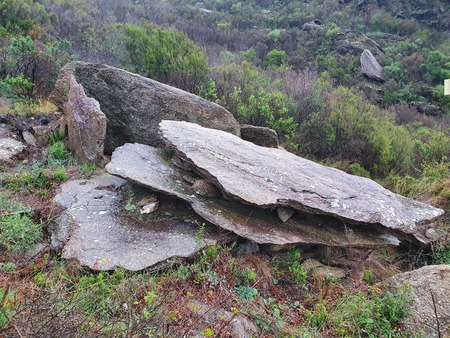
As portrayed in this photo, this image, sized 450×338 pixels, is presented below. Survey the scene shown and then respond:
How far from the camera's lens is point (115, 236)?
3164 mm

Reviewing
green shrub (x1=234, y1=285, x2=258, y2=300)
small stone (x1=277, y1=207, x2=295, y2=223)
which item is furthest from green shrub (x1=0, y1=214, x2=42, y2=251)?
small stone (x1=277, y1=207, x2=295, y2=223)

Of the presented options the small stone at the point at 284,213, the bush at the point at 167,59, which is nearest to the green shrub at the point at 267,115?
the bush at the point at 167,59

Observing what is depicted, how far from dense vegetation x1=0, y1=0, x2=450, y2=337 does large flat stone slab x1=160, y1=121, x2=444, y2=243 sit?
0.54m

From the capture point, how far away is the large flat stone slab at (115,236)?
9.57 feet

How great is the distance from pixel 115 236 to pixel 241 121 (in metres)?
4.35

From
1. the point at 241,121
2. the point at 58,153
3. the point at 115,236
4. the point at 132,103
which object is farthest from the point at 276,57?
the point at 115,236

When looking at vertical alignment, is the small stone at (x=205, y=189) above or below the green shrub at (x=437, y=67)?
above

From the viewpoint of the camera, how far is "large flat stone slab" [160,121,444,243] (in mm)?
3488

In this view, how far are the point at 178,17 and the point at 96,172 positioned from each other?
791 inches

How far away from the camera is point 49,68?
750 cm

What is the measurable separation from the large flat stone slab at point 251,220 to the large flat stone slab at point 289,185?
7.5 inches

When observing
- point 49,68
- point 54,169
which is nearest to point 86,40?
point 49,68

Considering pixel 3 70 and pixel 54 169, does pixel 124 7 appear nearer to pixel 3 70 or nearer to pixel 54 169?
pixel 3 70

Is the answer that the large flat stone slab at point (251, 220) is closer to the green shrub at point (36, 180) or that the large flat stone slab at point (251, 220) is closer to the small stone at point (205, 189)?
the small stone at point (205, 189)
